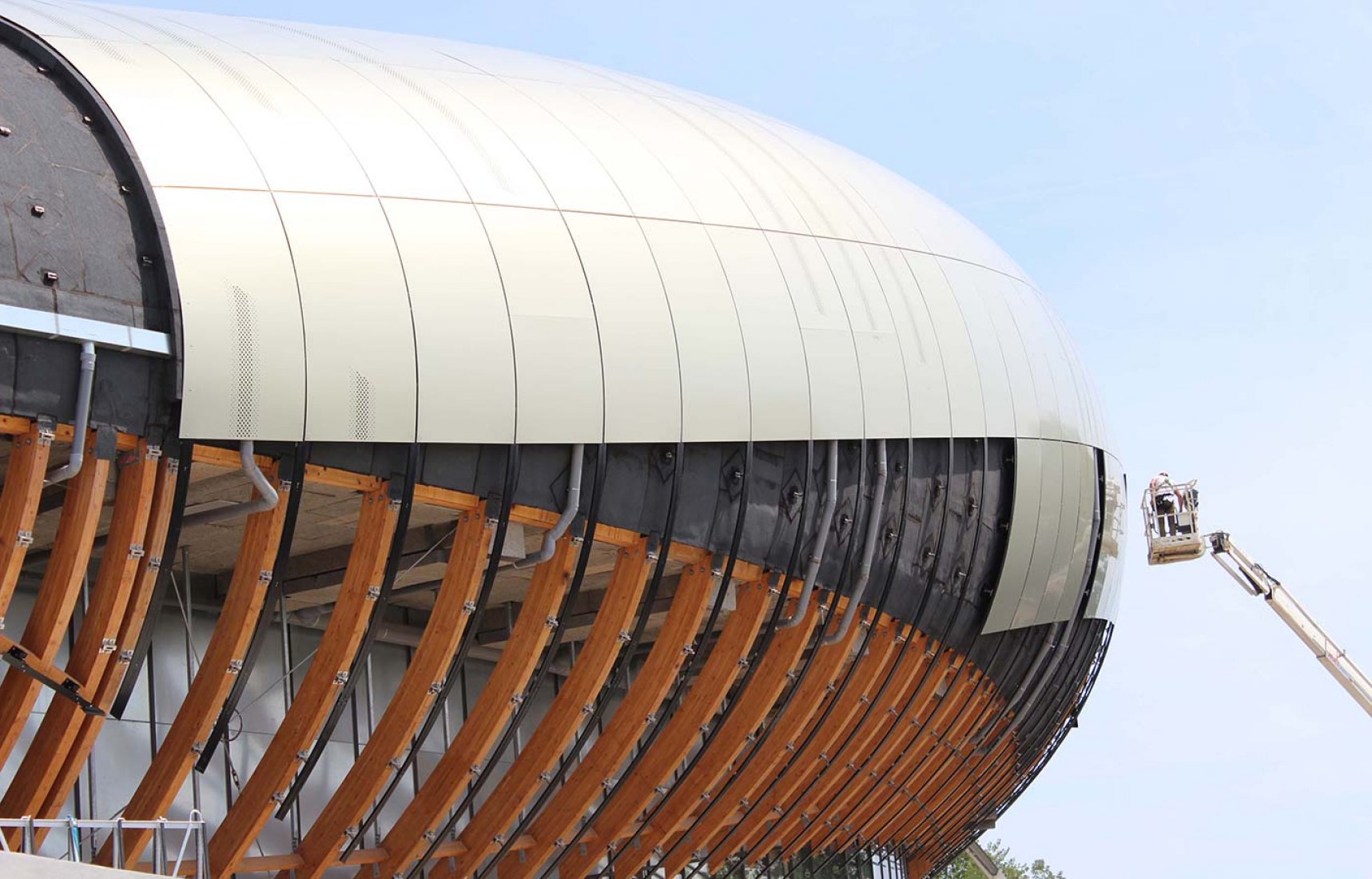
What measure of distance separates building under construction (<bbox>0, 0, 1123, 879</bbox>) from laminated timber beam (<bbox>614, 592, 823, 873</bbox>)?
6 cm

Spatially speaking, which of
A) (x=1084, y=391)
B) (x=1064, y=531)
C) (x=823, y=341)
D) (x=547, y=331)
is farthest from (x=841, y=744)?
(x=547, y=331)

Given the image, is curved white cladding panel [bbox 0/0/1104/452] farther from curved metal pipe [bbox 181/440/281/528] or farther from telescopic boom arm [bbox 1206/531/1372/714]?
telescopic boom arm [bbox 1206/531/1372/714]

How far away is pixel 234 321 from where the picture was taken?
1538cm

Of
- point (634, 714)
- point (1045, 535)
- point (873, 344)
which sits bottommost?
point (634, 714)

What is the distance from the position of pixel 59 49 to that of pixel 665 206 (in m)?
7.06

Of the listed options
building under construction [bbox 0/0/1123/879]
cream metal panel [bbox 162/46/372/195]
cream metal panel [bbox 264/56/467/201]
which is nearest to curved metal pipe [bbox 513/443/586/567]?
building under construction [bbox 0/0/1123/879]

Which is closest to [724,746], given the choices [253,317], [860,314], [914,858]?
[860,314]

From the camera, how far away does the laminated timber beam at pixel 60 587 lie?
14312 millimetres

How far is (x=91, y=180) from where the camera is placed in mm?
15344

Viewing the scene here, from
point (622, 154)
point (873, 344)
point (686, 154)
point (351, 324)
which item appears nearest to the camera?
point (351, 324)

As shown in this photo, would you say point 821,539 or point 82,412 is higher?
point 82,412

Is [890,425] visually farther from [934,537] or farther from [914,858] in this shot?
[914,858]

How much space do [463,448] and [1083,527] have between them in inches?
561

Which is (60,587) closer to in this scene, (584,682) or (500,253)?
(500,253)
